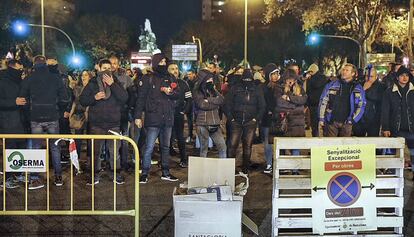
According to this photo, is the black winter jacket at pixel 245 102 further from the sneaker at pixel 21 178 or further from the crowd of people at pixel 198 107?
the sneaker at pixel 21 178

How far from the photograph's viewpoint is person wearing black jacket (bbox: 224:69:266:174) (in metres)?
10.2

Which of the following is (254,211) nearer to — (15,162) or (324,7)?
(15,162)

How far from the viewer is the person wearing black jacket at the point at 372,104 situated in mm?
10298

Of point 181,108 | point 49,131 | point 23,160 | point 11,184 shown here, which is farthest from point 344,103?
point 11,184

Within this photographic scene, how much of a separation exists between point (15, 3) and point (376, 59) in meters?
20.4

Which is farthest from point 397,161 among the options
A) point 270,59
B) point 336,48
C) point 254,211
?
point 270,59

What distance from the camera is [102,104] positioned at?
30.7 ft

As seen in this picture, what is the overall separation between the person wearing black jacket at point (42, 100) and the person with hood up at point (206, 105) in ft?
7.31

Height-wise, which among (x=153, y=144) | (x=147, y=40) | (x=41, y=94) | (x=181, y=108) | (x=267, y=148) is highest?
(x=147, y=40)

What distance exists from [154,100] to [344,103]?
3041 mm

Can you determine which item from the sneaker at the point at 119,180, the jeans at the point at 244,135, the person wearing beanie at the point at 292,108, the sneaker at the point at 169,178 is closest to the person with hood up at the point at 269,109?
the person wearing beanie at the point at 292,108

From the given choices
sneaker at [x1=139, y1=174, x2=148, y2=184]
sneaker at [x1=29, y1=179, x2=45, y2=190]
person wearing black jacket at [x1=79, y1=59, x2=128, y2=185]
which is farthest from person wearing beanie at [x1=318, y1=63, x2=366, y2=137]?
sneaker at [x1=29, y1=179, x2=45, y2=190]

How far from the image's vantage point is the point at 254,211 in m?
8.03

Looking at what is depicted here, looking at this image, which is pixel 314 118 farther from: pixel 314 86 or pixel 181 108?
pixel 181 108
